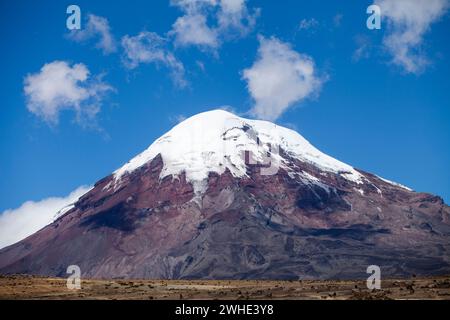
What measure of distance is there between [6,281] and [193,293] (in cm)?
3253

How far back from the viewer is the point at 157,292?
88250 mm

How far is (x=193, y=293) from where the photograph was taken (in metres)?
87.3
